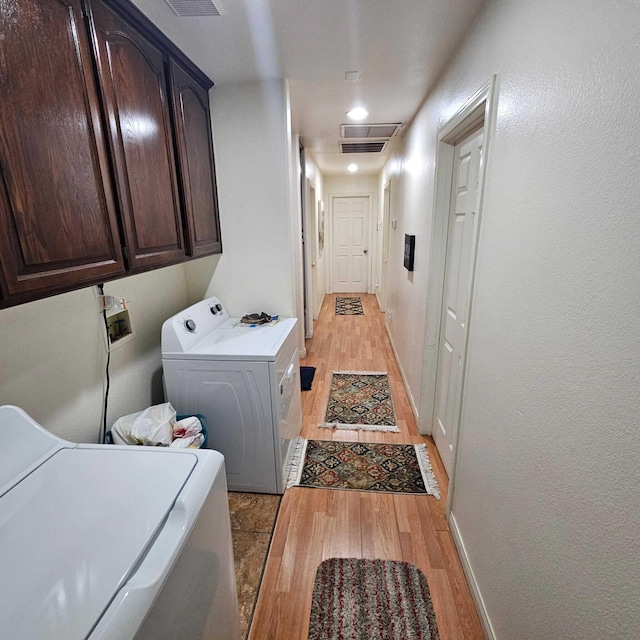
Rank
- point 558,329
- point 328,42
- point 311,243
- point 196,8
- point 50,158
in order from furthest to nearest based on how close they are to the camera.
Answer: point 311,243
point 328,42
point 196,8
point 50,158
point 558,329

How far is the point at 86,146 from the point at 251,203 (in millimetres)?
1147

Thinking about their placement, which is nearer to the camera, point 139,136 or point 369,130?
point 139,136

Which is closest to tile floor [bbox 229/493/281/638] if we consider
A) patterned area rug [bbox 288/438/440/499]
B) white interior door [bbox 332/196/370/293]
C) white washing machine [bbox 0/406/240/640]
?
patterned area rug [bbox 288/438/440/499]

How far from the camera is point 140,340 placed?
1843 millimetres

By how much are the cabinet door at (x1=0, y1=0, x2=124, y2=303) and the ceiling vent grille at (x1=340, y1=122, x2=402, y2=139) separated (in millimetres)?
2358

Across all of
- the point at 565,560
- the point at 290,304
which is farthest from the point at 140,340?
the point at 565,560

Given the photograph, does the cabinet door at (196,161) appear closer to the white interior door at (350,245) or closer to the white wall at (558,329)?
the white wall at (558,329)

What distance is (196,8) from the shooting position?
4.33ft

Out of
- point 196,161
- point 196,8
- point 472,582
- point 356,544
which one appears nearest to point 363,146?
point 196,161

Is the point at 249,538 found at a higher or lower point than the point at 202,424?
lower

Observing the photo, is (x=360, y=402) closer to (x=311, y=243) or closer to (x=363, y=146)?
(x=311, y=243)

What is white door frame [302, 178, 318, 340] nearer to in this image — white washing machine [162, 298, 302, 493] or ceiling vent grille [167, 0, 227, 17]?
white washing machine [162, 298, 302, 493]

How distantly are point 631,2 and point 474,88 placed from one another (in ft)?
2.95

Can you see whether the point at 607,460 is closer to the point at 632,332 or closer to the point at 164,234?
the point at 632,332
